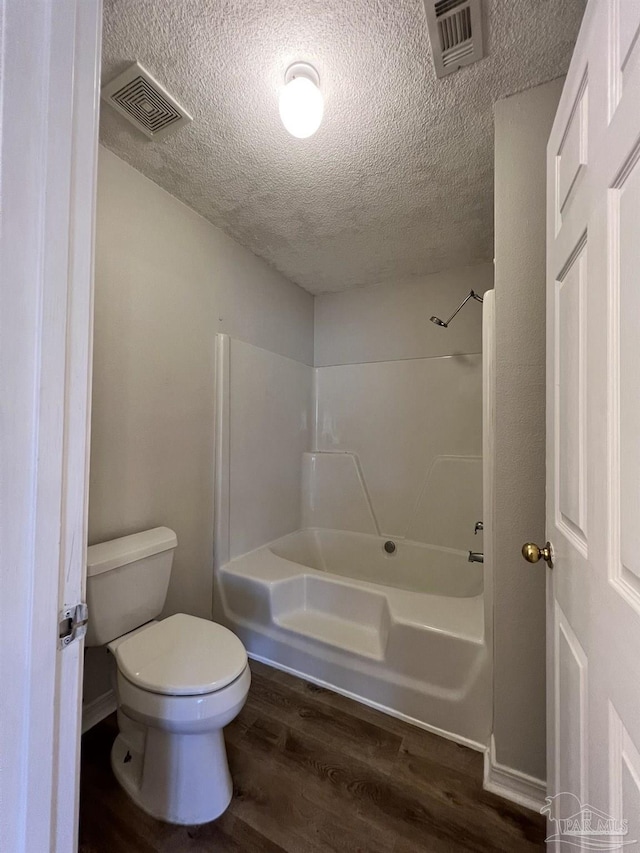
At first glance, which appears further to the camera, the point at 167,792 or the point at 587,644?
the point at 167,792

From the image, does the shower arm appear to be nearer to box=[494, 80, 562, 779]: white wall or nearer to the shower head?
the shower head

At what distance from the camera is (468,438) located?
2422mm

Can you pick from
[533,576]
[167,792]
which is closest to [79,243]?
[533,576]

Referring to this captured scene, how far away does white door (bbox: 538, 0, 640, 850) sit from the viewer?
1.55 feet

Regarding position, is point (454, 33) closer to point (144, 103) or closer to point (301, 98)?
point (301, 98)

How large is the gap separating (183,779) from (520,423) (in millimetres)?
1582

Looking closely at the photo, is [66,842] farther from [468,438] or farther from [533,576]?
[468,438]

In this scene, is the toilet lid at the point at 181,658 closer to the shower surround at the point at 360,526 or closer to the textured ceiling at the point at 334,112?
the shower surround at the point at 360,526

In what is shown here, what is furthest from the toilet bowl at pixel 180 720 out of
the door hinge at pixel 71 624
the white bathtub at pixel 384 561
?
the white bathtub at pixel 384 561

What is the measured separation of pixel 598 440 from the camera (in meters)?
0.57

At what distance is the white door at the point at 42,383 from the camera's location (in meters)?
0.45

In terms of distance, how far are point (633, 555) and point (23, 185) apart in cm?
94
